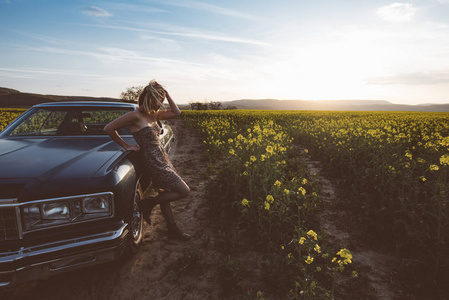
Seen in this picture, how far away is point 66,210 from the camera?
2.24 m

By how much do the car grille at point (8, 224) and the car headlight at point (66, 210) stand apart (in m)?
0.07

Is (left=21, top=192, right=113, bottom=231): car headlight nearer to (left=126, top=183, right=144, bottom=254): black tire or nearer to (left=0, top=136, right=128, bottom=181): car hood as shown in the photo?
(left=0, top=136, right=128, bottom=181): car hood

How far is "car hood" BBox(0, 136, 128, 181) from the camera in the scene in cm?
228

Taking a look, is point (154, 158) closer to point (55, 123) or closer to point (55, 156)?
point (55, 156)

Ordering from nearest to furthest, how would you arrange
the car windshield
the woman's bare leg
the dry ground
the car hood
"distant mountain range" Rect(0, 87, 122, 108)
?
the car hood, the dry ground, the woman's bare leg, the car windshield, "distant mountain range" Rect(0, 87, 122, 108)

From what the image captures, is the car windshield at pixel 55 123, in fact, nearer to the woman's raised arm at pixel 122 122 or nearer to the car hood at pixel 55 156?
the car hood at pixel 55 156

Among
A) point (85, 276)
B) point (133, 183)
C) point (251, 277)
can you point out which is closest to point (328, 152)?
point (251, 277)

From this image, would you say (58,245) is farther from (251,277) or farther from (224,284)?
(251,277)

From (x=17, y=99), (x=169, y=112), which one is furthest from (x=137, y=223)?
(x=17, y=99)

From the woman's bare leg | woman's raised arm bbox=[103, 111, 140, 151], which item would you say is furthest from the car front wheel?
woman's raised arm bbox=[103, 111, 140, 151]

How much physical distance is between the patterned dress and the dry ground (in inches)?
37.9

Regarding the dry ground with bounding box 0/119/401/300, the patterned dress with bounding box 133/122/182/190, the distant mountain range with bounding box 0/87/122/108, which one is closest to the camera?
the dry ground with bounding box 0/119/401/300

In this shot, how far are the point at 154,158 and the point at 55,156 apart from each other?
1105 mm

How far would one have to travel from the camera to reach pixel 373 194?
484cm
